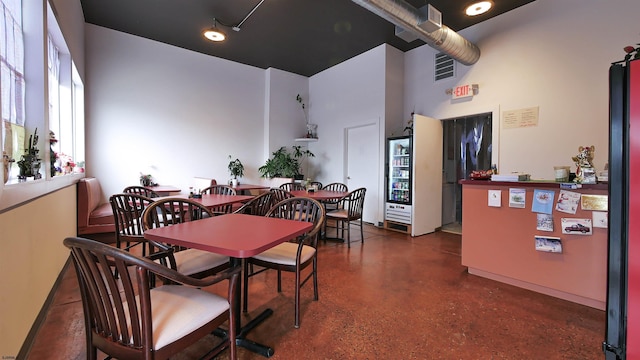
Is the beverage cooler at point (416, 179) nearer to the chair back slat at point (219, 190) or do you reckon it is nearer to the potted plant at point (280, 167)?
the potted plant at point (280, 167)

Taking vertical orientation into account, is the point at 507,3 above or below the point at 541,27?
above

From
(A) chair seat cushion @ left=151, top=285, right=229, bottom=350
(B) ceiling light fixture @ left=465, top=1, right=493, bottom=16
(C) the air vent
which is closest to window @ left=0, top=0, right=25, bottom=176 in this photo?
(A) chair seat cushion @ left=151, top=285, right=229, bottom=350

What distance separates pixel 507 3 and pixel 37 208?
18.5 feet

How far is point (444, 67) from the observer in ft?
15.8

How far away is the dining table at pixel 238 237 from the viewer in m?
1.36

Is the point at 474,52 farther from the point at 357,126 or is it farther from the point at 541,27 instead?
the point at 357,126

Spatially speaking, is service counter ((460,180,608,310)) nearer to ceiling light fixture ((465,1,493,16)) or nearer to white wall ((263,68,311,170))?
ceiling light fixture ((465,1,493,16))

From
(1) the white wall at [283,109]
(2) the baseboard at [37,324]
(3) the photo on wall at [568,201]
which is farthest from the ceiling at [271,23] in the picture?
(2) the baseboard at [37,324]

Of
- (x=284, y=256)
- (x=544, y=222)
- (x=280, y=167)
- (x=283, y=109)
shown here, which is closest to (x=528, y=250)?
(x=544, y=222)

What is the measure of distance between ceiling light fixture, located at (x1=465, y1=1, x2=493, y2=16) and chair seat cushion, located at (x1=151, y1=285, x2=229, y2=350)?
4538mm

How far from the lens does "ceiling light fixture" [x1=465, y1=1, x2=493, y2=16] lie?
12.1ft

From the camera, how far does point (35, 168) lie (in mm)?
2088

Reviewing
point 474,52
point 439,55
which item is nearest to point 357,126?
point 439,55

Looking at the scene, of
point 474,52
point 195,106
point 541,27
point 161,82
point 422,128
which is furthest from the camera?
point 195,106
